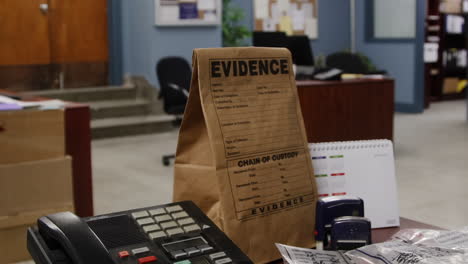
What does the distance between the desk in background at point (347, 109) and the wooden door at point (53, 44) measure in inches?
138

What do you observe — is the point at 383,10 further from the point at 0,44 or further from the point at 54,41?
the point at 0,44

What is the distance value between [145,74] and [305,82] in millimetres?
3132

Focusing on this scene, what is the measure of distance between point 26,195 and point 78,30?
16.1ft

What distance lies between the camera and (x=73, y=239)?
91 centimetres

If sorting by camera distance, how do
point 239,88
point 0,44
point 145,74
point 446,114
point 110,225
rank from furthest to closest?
point 446,114
point 145,74
point 0,44
point 239,88
point 110,225

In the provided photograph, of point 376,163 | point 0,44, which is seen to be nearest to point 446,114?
point 0,44

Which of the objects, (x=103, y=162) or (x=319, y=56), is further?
(x=319, y=56)

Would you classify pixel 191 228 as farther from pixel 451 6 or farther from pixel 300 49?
pixel 451 6

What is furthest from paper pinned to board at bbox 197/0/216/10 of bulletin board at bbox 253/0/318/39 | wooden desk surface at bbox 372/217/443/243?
wooden desk surface at bbox 372/217/443/243

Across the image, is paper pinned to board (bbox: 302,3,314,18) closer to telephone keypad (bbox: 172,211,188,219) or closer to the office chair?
the office chair

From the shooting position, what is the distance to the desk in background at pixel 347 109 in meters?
5.04

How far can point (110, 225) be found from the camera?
1.04m

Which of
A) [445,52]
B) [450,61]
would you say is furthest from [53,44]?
[450,61]

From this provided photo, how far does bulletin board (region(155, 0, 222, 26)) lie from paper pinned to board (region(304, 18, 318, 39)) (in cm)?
212
